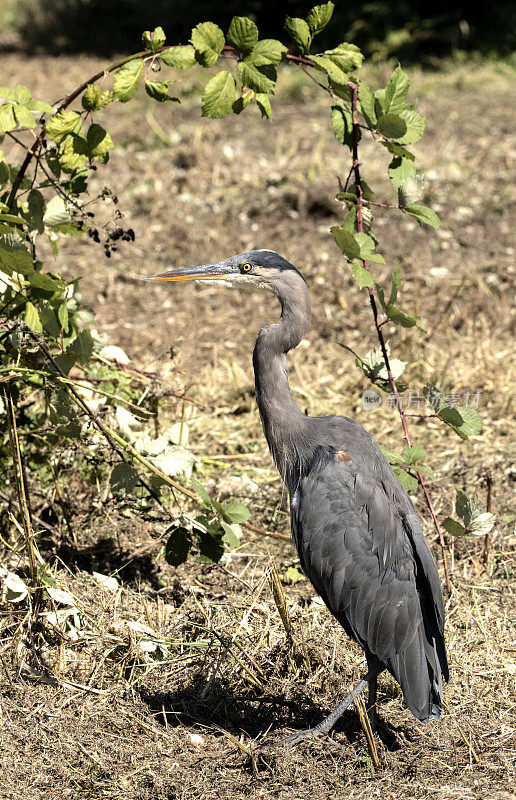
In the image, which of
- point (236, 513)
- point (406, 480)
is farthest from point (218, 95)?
point (406, 480)

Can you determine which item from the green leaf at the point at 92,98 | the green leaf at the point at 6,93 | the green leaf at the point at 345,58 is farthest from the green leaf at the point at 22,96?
the green leaf at the point at 345,58

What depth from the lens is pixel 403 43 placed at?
11.0m

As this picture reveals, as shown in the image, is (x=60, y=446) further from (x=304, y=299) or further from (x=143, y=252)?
(x=143, y=252)

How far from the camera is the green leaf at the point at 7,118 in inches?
118

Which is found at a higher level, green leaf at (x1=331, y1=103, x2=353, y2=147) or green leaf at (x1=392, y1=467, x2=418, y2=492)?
green leaf at (x1=331, y1=103, x2=353, y2=147)

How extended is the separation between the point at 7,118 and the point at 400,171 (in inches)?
55.0

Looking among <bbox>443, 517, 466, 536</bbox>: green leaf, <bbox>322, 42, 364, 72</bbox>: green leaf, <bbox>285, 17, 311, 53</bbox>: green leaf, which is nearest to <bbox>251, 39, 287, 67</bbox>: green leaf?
<bbox>285, 17, 311, 53</bbox>: green leaf

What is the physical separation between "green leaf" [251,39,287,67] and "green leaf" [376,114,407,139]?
16.2 inches

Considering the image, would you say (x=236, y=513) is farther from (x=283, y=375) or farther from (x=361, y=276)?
(x=361, y=276)

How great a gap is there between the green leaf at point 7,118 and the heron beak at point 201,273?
792 mm

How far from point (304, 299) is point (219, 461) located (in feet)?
5.35

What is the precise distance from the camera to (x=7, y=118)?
3012 millimetres

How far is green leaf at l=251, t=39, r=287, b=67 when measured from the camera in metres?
2.93

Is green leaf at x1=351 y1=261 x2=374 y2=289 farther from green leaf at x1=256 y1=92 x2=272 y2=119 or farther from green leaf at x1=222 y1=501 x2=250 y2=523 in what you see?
green leaf at x1=222 y1=501 x2=250 y2=523
